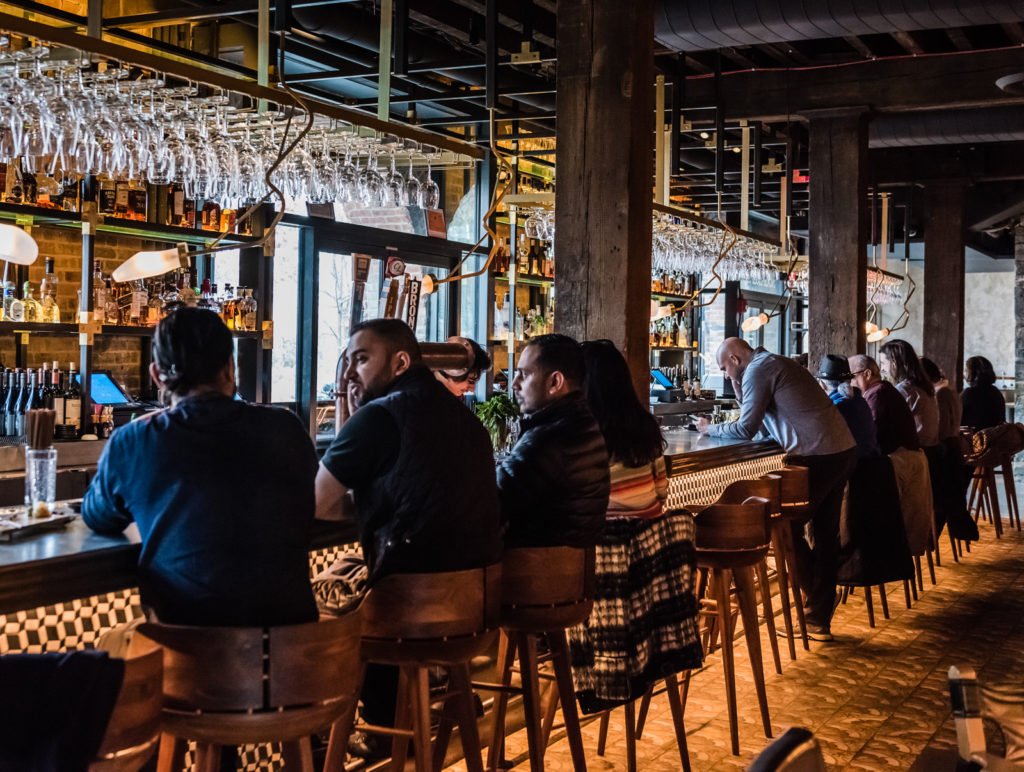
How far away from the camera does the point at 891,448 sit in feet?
22.0

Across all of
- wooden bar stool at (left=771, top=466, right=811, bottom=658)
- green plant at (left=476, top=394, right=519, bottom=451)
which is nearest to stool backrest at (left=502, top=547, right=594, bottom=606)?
green plant at (left=476, top=394, right=519, bottom=451)

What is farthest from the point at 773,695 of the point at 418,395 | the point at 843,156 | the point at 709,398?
the point at 709,398

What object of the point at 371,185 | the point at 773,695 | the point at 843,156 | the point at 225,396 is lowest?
the point at 773,695

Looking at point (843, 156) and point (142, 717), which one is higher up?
point (843, 156)

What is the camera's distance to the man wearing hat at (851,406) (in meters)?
6.23

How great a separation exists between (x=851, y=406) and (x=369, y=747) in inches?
144

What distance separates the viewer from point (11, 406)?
18.3ft

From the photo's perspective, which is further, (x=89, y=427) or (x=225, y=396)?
(x=89, y=427)

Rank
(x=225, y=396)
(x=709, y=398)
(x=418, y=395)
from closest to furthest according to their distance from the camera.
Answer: (x=225, y=396) → (x=418, y=395) → (x=709, y=398)

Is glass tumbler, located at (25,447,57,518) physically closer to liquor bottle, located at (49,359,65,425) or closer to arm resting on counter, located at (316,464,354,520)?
arm resting on counter, located at (316,464,354,520)

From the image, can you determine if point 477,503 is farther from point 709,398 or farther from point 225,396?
point 709,398

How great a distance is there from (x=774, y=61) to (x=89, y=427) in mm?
5500

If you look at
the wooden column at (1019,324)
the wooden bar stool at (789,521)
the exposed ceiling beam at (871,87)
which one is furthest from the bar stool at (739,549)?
the wooden column at (1019,324)

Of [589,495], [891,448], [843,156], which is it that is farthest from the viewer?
[843,156]
